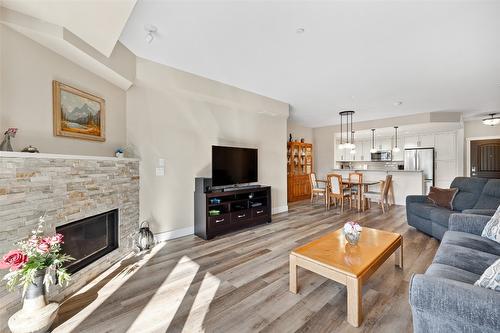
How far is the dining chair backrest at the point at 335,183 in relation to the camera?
5.35 meters

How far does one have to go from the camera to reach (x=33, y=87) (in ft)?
6.40

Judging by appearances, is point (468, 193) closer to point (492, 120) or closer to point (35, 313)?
point (492, 120)

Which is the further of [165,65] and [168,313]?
[165,65]

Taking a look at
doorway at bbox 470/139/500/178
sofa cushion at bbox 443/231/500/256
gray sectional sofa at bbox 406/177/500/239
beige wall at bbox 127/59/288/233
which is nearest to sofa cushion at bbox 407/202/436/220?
gray sectional sofa at bbox 406/177/500/239

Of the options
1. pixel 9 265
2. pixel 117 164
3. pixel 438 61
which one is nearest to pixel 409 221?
pixel 438 61

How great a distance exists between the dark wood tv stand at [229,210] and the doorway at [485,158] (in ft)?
24.0

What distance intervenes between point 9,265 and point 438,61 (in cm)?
515

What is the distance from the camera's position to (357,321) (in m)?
1.59

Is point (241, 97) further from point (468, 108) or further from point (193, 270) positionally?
point (468, 108)

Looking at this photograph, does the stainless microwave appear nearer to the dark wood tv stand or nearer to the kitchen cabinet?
the kitchen cabinet

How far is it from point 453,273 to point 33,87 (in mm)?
3736

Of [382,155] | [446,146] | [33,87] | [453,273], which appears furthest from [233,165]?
[446,146]

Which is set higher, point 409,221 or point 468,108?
point 468,108

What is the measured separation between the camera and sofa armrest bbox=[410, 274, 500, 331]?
948mm
